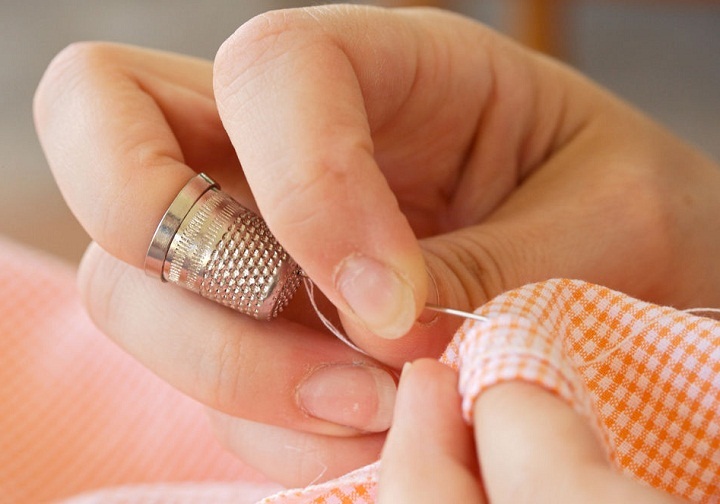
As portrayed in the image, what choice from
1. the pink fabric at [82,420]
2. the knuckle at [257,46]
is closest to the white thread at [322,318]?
the knuckle at [257,46]

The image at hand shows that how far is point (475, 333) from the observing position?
383 mm

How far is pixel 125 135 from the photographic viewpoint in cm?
55

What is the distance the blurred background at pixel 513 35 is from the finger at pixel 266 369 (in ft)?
3.08

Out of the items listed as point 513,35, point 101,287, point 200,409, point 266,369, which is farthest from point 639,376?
point 513,35

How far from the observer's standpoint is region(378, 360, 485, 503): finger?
334 mm

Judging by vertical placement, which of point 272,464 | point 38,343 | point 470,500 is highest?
point 470,500

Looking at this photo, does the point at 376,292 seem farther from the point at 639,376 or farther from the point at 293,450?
the point at 293,450

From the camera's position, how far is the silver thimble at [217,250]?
1.57 ft

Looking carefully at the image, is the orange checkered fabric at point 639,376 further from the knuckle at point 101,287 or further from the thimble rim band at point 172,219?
the knuckle at point 101,287

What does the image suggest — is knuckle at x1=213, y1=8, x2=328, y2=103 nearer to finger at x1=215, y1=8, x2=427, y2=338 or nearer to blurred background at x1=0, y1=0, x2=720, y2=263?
finger at x1=215, y1=8, x2=427, y2=338

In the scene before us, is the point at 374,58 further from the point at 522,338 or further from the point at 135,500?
the point at 135,500

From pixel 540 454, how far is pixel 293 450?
33 centimetres

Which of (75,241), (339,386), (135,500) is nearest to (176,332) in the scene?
(339,386)

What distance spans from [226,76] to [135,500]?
16.8 inches
